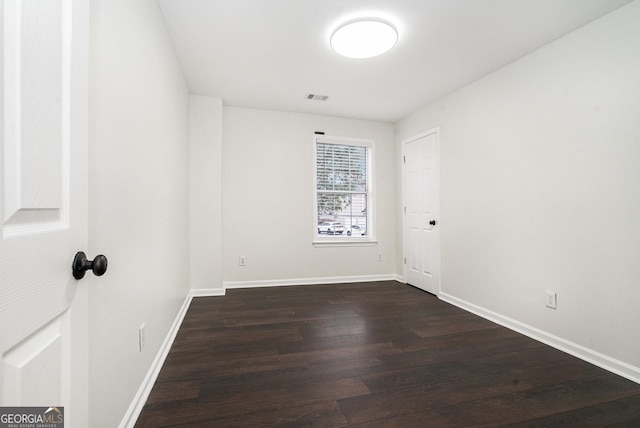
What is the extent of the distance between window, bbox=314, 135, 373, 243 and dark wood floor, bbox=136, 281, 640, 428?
173 cm

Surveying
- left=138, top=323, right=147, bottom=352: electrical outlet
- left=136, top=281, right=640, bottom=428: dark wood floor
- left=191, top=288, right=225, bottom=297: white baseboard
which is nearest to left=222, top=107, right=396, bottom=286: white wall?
left=191, top=288, right=225, bottom=297: white baseboard

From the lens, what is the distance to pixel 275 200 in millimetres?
4098

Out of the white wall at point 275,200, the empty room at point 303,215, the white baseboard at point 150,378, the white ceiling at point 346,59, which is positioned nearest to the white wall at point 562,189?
the empty room at point 303,215

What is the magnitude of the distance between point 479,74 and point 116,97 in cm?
326

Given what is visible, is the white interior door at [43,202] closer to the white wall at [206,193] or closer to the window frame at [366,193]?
the white wall at [206,193]

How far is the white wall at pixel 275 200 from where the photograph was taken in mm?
3943

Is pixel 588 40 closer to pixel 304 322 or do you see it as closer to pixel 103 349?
pixel 304 322

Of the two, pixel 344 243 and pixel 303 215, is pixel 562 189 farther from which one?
pixel 303 215

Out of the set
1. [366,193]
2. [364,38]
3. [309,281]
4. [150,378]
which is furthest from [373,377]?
[366,193]

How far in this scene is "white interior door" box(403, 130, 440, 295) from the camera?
12.0 ft

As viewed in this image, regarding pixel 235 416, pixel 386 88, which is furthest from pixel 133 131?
pixel 386 88

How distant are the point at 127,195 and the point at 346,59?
7.47 ft

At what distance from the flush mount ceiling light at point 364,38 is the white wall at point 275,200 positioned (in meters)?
1.85

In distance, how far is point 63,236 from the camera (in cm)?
65
